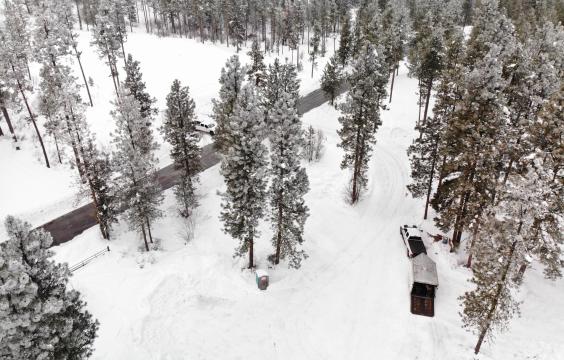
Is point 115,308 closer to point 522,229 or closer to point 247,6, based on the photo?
point 522,229

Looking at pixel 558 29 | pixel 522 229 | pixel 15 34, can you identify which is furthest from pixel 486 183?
pixel 15 34

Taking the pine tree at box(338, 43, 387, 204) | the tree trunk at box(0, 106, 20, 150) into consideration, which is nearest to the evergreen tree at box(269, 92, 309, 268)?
the pine tree at box(338, 43, 387, 204)

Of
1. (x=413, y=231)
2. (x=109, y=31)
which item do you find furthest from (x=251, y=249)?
(x=109, y=31)

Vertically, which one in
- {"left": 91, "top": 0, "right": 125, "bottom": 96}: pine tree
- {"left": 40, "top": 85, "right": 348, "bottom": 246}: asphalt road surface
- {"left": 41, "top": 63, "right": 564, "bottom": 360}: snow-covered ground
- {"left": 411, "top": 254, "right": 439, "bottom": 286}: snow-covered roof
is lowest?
{"left": 41, "top": 63, "right": 564, "bottom": 360}: snow-covered ground

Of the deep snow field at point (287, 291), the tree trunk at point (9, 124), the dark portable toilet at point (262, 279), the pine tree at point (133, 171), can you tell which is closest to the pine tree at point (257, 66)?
the deep snow field at point (287, 291)

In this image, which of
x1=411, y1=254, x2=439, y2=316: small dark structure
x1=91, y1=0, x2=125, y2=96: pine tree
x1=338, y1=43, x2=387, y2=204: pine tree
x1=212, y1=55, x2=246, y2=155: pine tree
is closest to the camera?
x1=411, y1=254, x2=439, y2=316: small dark structure

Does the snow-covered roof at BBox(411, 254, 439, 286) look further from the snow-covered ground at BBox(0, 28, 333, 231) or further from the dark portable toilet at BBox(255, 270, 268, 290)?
the snow-covered ground at BBox(0, 28, 333, 231)
